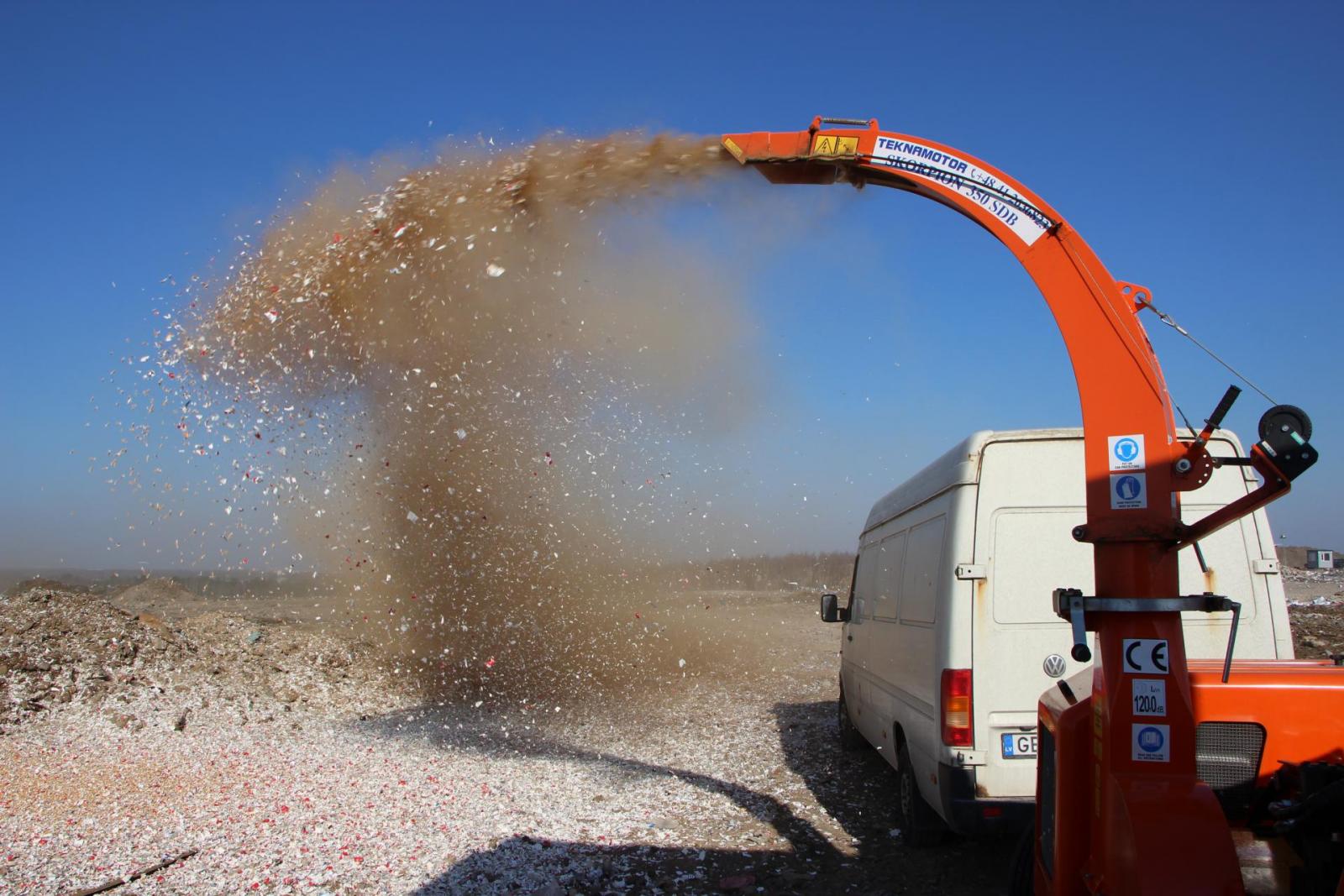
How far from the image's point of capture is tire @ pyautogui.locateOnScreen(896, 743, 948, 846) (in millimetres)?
6098

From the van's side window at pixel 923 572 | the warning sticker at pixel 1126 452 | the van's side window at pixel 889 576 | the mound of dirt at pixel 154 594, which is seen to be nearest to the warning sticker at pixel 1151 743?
the warning sticker at pixel 1126 452

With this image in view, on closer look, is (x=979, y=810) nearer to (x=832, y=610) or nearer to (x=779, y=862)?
(x=779, y=862)

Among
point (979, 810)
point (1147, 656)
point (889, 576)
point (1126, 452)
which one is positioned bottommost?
point (979, 810)

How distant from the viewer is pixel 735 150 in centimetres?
468

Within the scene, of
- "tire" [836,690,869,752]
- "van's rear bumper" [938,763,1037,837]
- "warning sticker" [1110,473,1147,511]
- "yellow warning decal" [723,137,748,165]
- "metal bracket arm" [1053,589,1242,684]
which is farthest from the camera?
"tire" [836,690,869,752]

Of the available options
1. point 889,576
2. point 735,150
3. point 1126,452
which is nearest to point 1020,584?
point 889,576

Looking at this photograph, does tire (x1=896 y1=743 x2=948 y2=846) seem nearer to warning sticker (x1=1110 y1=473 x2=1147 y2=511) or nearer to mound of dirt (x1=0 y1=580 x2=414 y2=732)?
warning sticker (x1=1110 y1=473 x2=1147 y2=511)

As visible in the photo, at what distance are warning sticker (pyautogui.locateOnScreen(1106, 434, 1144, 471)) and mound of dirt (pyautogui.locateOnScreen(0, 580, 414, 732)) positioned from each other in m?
9.54

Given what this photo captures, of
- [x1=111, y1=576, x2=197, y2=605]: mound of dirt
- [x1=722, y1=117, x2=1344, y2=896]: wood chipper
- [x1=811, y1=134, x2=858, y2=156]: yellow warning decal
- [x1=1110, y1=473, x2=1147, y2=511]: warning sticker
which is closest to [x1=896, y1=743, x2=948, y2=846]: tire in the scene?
[x1=722, y1=117, x2=1344, y2=896]: wood chipper

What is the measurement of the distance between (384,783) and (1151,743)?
259 inches

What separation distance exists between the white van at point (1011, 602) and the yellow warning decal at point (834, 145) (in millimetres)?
2148

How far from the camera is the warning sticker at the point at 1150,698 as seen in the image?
114 inches

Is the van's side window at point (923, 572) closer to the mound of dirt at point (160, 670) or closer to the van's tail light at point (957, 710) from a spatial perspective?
the van's tail light at point (957, 710)

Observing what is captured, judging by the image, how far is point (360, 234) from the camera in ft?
29.6
